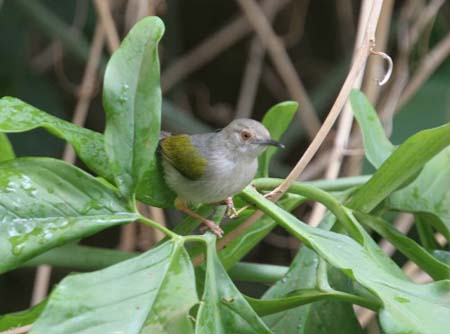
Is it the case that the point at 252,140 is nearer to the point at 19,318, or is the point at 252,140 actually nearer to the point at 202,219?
the point at 202,219

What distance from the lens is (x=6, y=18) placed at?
2.84 meters

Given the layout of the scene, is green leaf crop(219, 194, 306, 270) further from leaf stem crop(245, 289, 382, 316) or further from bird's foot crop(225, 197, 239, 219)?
leaf stem crop(245, 289, 382, 316)

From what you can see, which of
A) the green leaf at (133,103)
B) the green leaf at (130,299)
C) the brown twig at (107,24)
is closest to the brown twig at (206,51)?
the brown twig at (107,24)

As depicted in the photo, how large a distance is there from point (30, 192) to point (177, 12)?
244cm

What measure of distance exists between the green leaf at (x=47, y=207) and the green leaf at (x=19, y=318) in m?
0.16

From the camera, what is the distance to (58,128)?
109 centimetres

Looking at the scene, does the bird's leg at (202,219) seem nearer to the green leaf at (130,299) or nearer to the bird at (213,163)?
the bird at (213,163)

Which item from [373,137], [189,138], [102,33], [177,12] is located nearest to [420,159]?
[373,137]

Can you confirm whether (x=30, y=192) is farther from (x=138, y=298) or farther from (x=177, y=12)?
(x=177, y=12)

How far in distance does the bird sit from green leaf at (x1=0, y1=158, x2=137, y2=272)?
0.21 m

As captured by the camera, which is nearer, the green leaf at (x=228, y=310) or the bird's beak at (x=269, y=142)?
the green leaf at (x=228, y=310)

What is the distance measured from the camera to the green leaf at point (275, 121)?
1.45 m

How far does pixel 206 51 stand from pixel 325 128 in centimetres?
207

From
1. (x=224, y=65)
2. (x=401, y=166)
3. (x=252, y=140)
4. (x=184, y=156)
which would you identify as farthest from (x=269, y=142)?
(x=224, y=65)
